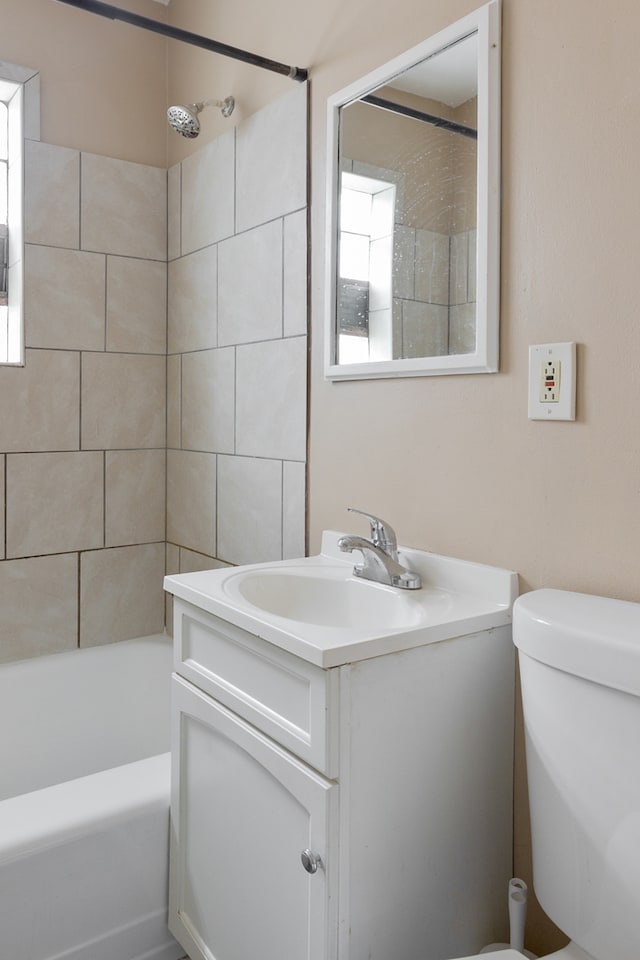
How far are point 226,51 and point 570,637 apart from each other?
148cm

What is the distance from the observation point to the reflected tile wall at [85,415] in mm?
2154

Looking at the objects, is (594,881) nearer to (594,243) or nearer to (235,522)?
(594,243)

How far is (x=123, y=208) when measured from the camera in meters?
2.30

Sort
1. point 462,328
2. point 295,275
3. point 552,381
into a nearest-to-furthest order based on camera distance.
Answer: point 552,381 → point 462,328 → point 295,275

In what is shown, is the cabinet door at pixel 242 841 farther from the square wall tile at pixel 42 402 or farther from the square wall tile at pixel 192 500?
the square wall tile at pixel 42 402

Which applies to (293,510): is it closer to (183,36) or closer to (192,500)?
(192,500)

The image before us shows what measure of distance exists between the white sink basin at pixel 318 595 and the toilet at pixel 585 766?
39 centimetres

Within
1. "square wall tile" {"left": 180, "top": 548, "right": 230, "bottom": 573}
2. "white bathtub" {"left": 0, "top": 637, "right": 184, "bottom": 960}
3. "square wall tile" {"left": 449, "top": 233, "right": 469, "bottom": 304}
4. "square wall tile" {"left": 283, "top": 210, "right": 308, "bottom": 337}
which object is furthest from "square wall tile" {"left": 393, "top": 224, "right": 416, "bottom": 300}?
"white bathtub" {"left": 0, "top": 637, "right": 184, "bottom": 960}

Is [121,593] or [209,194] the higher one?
[209,194]

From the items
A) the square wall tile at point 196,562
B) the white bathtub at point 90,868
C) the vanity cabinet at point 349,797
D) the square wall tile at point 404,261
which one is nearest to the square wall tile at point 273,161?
the square wall tile at point 404,261

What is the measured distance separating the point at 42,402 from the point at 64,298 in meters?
0.32

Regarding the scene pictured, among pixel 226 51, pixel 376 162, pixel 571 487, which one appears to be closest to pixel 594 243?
pixel 571 487

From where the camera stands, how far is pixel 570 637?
95cm

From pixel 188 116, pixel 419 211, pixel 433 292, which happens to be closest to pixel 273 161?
pixel 188 116
